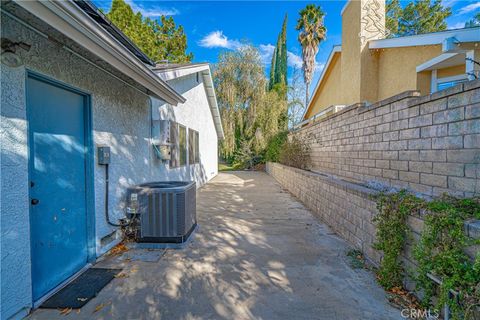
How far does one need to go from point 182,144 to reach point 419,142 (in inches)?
255

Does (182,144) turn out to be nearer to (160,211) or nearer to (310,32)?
(160,211)

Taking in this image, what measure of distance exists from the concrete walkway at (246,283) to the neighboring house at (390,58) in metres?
4.73

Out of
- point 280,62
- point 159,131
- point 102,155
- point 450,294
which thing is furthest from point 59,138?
point 280,62

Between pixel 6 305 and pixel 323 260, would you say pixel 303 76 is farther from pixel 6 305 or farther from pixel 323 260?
pixel 6 305

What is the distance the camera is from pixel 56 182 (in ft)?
9.41

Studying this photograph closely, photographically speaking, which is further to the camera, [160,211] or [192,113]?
[192,113]

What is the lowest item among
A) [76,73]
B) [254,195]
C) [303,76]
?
[254,195]

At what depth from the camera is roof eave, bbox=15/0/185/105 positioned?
5.85 feet

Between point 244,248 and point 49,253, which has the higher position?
point 49,253

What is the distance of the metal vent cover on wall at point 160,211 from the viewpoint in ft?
13.0

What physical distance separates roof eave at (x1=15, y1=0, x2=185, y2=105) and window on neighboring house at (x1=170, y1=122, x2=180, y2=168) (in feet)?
10.5

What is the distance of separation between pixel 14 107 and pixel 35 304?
2006 mm

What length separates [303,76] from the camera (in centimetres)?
2177

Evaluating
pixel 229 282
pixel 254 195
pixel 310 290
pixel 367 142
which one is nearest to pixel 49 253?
pixel 229 282
